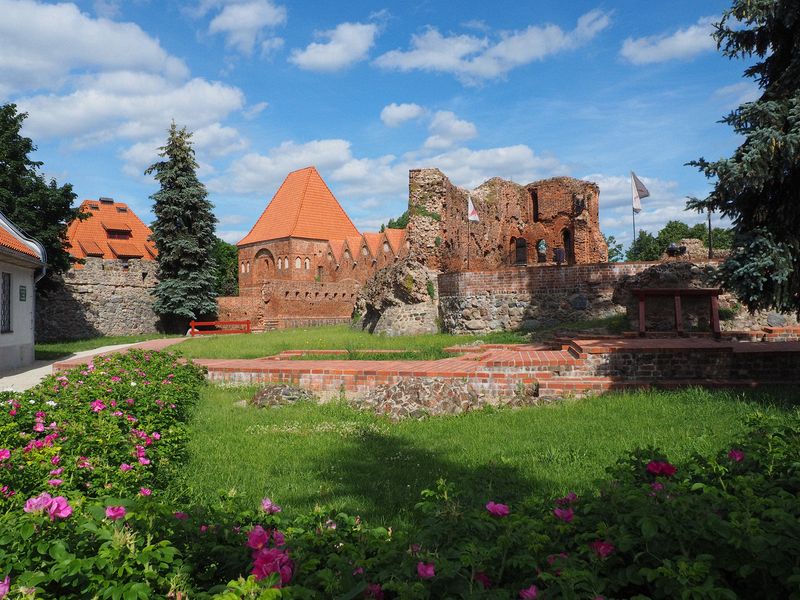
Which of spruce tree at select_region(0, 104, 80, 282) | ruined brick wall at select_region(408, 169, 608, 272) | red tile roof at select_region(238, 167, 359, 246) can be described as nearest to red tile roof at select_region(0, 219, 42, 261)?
spruce tree at select_region(0, 104, 80, 282)

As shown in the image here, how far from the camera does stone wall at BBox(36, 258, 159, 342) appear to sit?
2417 centimetres

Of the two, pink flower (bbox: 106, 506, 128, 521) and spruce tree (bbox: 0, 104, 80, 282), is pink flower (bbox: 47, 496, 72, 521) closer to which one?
pink flower (bbox: 106, 506, 128, 521)

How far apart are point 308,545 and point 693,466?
2.26 metres

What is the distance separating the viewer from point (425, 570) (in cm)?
182

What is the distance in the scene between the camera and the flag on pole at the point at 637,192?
2228cm

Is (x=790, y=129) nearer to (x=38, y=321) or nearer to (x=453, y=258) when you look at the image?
(x=453, y=258)

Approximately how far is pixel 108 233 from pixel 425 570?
4438 centimetres

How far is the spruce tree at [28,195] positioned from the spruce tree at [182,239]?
7028mm

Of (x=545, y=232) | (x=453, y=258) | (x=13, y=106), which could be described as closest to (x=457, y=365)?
(x=453, y=258)

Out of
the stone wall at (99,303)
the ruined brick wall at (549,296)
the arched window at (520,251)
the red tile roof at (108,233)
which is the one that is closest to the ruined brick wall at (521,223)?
the arched window at (520,251)

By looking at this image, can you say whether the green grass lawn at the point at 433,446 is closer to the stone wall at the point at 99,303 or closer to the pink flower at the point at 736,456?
the pink flower at the point at 736,456

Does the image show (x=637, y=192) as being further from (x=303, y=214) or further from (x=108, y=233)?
(x=108, y=233)

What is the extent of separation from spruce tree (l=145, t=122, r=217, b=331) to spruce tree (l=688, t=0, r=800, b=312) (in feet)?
80.4

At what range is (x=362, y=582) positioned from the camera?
1823 mm
